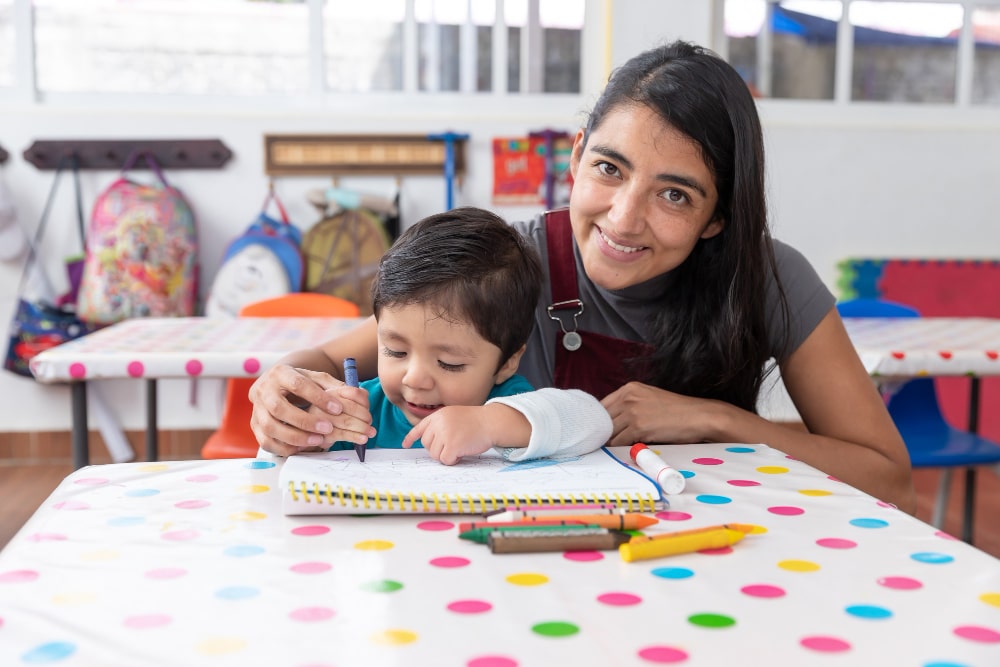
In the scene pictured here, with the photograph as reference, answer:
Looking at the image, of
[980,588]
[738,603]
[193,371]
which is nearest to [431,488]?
[738,603]

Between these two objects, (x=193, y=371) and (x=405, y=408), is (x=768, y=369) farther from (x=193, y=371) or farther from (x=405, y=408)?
(x=193, y=371)

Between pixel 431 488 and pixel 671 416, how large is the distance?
482 mm

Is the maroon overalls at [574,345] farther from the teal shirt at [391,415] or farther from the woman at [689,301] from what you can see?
the teal shirt at [391,415]

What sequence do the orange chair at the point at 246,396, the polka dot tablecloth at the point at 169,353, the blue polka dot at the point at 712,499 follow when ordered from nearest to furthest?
1. the blue polka dot at the point at 712,499
2. the polka dot tablecloth at the point at 169,353
3. the orange chair at the point at 246,396

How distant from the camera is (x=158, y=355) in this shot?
6.15ft

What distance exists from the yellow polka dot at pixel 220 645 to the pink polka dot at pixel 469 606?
0.42ft

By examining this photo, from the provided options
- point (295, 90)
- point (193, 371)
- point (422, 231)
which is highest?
point (295, 90)

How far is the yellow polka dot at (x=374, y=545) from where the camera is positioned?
733 mm

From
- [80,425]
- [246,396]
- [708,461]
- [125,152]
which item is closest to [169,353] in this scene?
[80,425]

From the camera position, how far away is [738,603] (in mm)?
626

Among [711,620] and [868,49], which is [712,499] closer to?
[711,620]

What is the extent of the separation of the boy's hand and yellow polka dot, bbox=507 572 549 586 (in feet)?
0.96

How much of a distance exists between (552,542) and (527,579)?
6 centimetres

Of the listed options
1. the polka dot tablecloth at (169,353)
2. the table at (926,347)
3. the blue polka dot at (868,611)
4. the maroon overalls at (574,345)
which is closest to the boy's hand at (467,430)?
the blue polka dot at (868,611)
